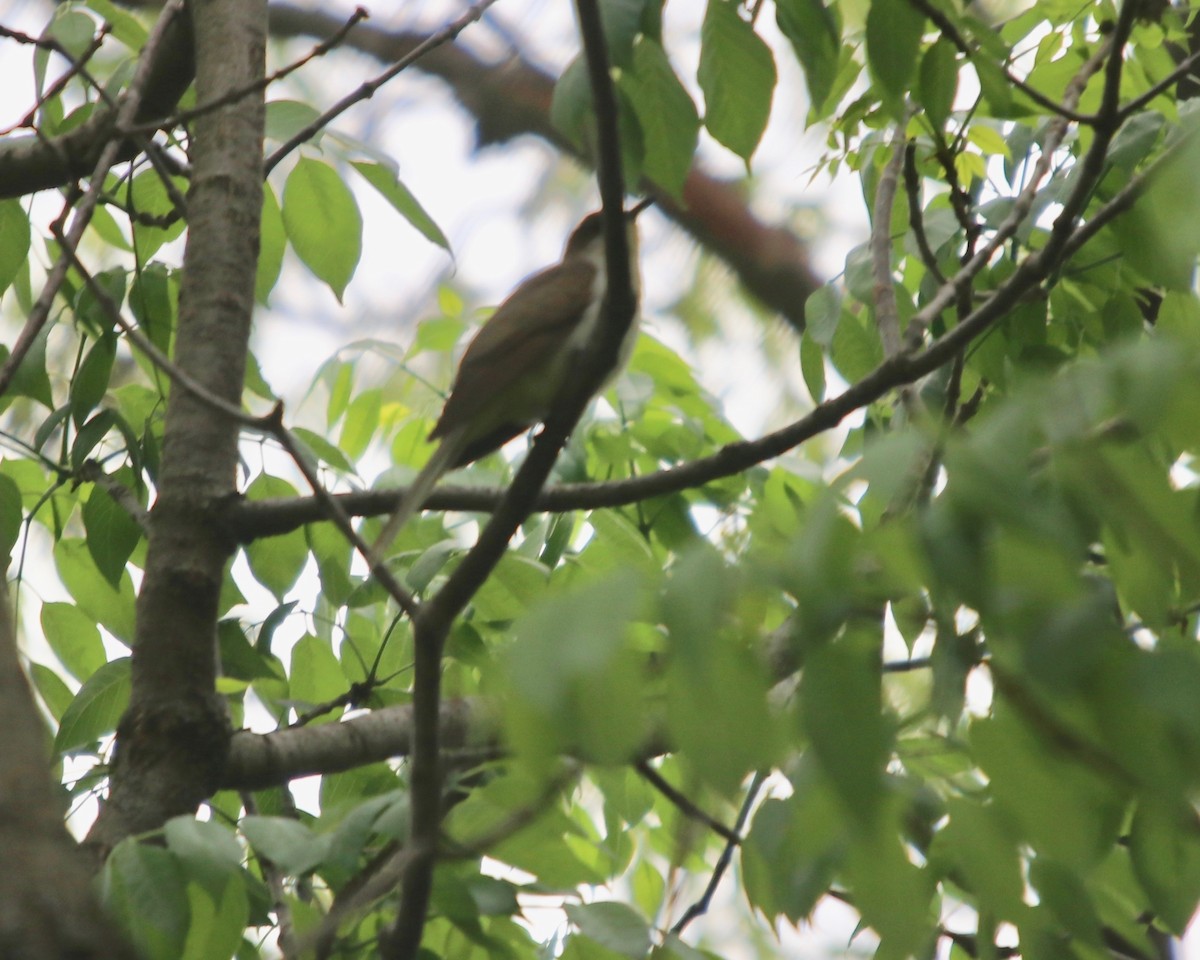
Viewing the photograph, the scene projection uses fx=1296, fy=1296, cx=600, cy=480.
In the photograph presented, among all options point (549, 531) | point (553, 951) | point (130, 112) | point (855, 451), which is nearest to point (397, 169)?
point (130, 112)

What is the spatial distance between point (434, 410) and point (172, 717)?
1.81m

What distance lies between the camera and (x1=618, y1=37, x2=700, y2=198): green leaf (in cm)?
196

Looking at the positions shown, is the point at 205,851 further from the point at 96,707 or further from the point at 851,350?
the point at 851,350

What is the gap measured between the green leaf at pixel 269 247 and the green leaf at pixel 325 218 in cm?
28

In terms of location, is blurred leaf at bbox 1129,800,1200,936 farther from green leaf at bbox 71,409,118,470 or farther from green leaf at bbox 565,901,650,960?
green leaf at bbox 71,409,118,470

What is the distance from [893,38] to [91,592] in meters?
2.29

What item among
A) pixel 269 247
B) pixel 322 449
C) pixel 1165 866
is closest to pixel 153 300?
pixel 269 247

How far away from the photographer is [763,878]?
5.75 feet

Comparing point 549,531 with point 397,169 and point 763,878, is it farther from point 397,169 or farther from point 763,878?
point 763,878

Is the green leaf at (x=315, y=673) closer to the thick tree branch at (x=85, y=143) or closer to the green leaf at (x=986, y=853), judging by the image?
the thick tree branch at (x=85, y=143)

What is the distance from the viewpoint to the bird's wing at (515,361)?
3.51 metres

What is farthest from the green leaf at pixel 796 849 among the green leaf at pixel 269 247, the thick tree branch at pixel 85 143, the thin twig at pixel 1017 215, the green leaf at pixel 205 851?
A: the green leaf at pixel 269 247

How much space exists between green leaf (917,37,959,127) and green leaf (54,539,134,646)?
7.16 feet

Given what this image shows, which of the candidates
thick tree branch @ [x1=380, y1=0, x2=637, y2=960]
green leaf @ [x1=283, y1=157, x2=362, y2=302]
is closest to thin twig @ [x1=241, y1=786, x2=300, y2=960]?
thick tree branch @ [x1=380, y1=0, x2=637, y2=960]
